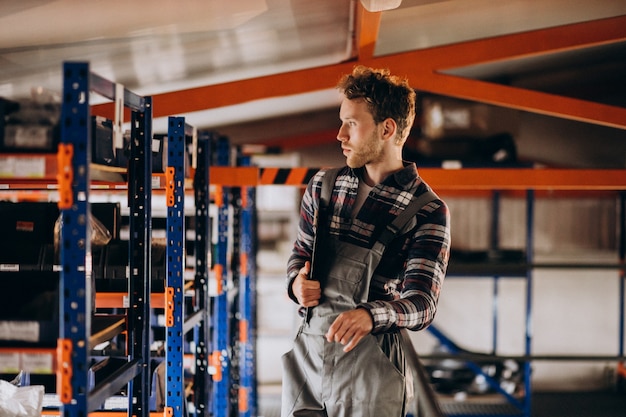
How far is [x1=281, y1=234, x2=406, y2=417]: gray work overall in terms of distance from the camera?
1755 mm

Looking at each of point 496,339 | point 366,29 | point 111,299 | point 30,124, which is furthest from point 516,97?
point 496,339

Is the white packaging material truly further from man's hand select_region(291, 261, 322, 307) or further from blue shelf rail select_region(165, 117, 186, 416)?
man's hand select_region(291, 261, 322, 307)

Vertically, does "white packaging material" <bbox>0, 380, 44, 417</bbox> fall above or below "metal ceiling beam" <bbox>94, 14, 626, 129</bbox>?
below

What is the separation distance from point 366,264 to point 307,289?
0.20 m

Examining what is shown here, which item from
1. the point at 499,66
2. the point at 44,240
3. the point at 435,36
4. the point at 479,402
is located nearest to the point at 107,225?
the point at 44,240

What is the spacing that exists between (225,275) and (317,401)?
2.29 meters

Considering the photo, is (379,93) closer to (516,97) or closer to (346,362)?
(346,362)

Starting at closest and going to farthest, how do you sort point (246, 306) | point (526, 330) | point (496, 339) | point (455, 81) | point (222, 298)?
point (455, 81)
point (222, 298)
point (246, 306)
point (526, 330)
point (496, 339)

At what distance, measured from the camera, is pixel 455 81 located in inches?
131

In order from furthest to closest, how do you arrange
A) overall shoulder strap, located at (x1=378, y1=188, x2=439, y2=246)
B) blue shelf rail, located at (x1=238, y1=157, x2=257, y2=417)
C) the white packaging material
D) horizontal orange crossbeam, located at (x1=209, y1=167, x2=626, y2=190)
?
blue shelf rail, located at (x1=238, y1=157, x2=257, y2=417), horizontal orange crossbeam, located at (x1=209, y1=167, x2=626, y2=190), the white packaging material, overall shoulder strap, located at (x1=378, y1=188, x2=439, y2=246)

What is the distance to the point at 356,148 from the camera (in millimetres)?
1857

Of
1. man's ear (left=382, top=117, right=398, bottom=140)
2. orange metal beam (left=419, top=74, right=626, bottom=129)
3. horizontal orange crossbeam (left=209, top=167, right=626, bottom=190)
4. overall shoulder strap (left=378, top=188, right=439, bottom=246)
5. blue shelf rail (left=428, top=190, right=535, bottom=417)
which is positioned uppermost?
orange metal beam (left=419, top=74, right=626, bottom=129)

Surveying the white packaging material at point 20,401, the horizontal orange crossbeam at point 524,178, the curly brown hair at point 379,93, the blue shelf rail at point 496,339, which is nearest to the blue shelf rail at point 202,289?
the white packaging material at point 20,401

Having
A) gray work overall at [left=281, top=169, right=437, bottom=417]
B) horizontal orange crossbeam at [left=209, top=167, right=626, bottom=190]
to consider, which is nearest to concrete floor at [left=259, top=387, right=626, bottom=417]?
horizontal orange crossbeam at [left=209, top=167, right=626, bottom=190]
